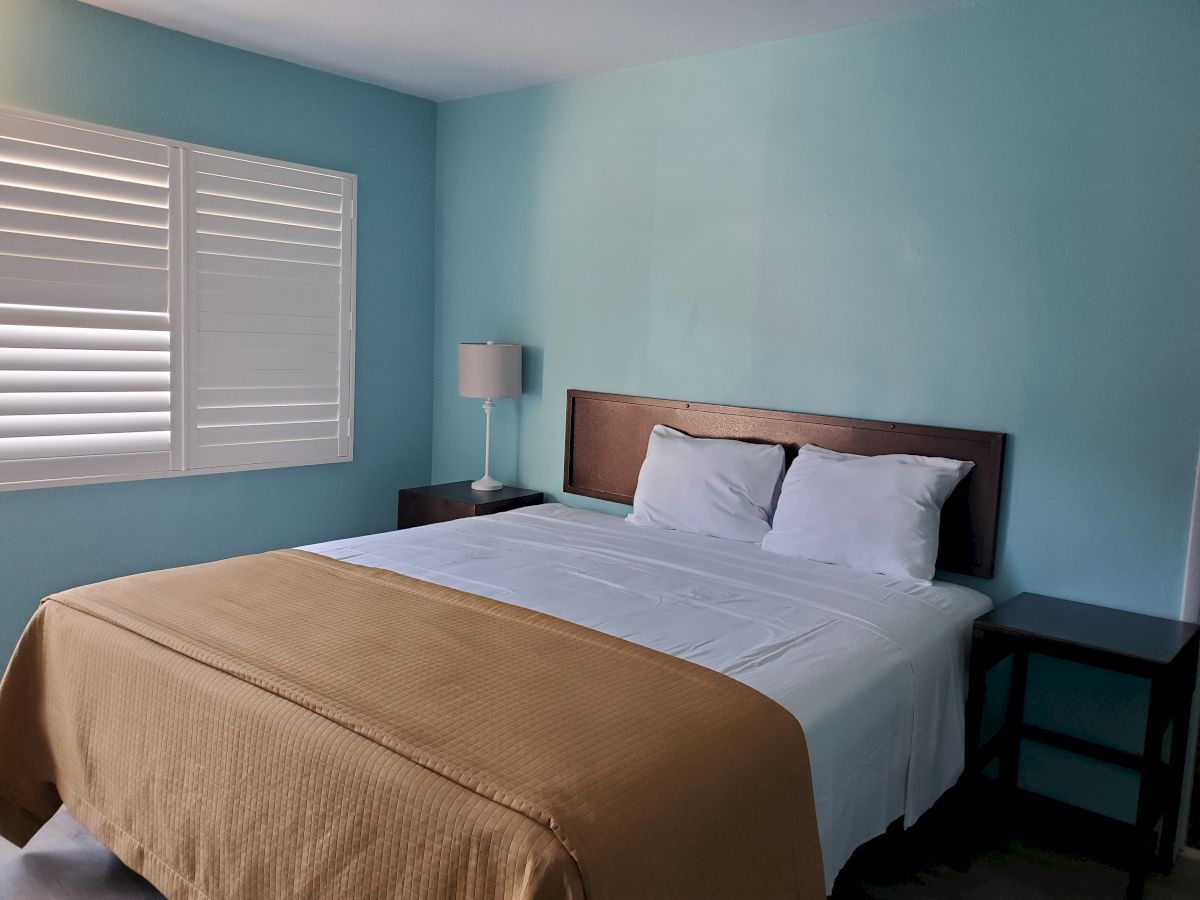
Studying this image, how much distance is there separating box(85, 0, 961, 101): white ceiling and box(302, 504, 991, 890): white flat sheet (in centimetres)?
177

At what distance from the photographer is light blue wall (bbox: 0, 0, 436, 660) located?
3281mm

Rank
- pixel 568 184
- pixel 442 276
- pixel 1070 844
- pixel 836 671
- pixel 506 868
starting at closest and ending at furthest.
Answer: pixel 506 868 < pixel 836 671 < pixel 1070 844 < pixel 568 184 < pixel 442 276

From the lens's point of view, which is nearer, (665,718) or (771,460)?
(665,718)

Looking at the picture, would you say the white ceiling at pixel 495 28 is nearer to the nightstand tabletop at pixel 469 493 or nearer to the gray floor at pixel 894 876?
the nightstand tabletop at pixel 469 493

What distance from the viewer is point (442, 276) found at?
4.56 m

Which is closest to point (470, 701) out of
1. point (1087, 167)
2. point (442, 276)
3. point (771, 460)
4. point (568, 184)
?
point (771, 460)

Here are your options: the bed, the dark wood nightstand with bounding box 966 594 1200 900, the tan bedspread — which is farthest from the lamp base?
the dark wood nightstand with bounding box 966 594 1200 900

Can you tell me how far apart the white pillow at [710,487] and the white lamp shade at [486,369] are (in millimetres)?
875

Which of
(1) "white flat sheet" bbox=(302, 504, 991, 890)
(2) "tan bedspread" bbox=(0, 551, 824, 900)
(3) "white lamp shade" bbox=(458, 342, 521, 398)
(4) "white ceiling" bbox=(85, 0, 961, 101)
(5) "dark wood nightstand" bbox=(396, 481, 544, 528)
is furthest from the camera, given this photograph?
(3) "white lamp shade" bbox=(458, 342, 521, 398)

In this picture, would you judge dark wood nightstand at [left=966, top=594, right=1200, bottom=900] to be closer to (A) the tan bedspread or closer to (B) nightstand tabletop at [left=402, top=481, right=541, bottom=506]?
(A) the tan bedspread

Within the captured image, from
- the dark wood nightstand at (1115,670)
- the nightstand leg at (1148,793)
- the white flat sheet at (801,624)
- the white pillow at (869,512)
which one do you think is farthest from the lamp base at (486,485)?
the nightstand leg at (1148,793)

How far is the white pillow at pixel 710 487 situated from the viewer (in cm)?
327

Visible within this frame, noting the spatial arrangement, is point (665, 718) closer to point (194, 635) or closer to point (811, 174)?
point (194, 635)

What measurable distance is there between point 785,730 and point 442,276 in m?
3.26
